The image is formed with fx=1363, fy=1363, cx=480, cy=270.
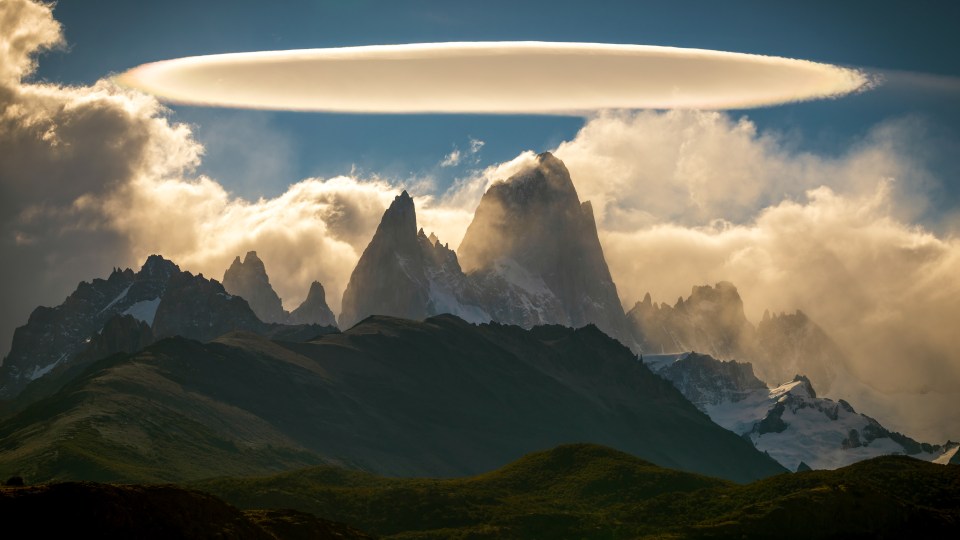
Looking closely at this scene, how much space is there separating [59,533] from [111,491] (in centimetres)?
1085

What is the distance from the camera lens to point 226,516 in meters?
199

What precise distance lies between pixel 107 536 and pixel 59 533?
260 inches

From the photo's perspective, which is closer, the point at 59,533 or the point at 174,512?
the point at 59,533

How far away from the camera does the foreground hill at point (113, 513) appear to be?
174 metres

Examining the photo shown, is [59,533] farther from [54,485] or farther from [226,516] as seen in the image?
[226,516]

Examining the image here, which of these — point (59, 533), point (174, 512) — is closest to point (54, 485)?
point (59, 533)

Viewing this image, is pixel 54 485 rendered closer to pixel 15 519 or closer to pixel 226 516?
pixel 15 519

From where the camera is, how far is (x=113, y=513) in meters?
181

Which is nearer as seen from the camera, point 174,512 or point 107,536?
point 107,536

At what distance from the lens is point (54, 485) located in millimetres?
178000

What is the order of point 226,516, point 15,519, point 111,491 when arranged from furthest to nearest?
point 226,516 → point 111,491 → point 15,519

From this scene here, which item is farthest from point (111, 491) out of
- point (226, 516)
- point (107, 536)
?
point (226, 516)

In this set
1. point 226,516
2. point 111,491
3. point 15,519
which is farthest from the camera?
point 226,516

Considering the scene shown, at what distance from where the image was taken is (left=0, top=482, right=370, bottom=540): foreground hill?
174m
